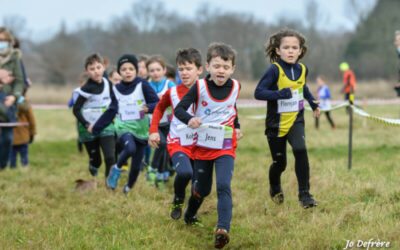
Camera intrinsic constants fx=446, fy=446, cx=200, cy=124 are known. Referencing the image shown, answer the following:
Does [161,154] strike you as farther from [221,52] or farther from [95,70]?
[221,52]

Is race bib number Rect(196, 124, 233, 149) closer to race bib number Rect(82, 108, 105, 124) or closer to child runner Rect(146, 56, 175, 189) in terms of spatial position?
child runner Rect(146, 56, 175, 189)


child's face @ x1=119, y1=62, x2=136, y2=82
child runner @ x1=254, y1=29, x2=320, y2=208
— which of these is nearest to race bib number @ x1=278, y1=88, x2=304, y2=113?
child runner @ x1=254, y1=29, x2=320, y2=208

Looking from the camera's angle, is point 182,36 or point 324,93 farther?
point 182,36

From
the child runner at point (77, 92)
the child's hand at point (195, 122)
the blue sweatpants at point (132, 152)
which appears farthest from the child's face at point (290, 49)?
the child runner at point (77, 92)

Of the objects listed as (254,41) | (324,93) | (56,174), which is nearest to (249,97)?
(324,93)

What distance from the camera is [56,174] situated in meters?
8.55

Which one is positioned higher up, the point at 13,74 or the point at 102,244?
the point at 13,74

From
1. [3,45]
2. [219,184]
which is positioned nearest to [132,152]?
[219,184]

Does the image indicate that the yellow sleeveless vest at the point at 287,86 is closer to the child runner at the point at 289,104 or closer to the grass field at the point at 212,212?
the child runner at the point at 289,104

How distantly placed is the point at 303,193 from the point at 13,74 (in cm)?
556

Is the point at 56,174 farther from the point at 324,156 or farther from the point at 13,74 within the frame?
the point at 324,156

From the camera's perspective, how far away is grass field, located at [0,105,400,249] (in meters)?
4.14

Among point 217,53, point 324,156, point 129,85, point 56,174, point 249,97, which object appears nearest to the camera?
point 217,53

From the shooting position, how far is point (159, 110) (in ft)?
16.5
